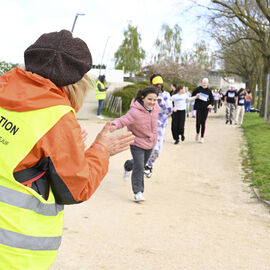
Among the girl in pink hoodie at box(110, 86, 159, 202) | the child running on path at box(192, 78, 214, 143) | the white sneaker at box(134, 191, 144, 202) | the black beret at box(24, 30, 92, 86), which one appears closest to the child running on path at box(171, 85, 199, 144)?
the child running on path at box(192, 78, 214, 143)

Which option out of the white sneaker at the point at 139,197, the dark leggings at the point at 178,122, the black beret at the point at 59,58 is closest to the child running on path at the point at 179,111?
the dark leggings at the point at 178,122

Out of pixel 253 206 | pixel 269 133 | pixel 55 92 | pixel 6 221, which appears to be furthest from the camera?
pixel 269 133

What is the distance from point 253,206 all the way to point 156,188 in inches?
65.6

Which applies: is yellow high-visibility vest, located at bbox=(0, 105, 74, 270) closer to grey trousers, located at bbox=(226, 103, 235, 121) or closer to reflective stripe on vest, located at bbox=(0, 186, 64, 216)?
reflective stripe on vest, located at bbox=(0, 186, 64, 216)

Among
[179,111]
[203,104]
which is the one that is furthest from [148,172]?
[203,104]

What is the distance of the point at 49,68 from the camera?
191cm

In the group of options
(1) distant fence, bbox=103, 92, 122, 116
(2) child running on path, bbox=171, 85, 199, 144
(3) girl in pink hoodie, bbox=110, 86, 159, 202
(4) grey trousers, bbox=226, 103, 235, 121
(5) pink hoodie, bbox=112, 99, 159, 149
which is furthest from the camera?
(1) distant fence, bbox=103, 92, 122, 116

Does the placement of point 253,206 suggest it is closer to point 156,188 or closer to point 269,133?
point 156,188

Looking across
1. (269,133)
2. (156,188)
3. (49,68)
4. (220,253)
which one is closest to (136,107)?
(156,188)

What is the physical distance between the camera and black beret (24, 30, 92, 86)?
1.91 m

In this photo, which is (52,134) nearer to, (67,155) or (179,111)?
(67,155)

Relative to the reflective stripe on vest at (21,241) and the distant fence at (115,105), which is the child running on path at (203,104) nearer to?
the distant fence at (115,105)

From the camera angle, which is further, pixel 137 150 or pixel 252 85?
pixel 252 85

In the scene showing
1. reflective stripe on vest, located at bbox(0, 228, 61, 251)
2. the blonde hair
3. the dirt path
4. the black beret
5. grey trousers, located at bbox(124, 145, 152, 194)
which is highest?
the black beret
